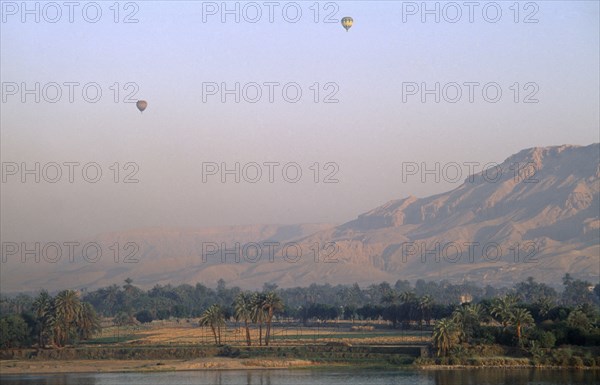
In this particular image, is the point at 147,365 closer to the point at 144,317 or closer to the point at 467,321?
the point at 467,321

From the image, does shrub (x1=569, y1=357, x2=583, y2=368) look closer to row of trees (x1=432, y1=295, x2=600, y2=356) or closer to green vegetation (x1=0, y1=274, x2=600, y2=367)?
green vegetation (x1=0, y1=274, x2=600, y2=367)

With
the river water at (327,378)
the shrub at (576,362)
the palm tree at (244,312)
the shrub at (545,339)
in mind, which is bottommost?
the river water at (327,378)

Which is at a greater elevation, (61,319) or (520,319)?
(61,319)

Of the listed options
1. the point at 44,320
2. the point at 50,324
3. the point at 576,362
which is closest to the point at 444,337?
the point at 576,362

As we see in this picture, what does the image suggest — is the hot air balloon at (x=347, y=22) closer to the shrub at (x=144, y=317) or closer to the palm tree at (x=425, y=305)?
the palm tree at (x=425, y=305)

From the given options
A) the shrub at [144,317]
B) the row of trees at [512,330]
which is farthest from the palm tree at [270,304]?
the shrub at [144,317]

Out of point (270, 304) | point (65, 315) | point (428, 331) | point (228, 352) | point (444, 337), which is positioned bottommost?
point (228, 352)

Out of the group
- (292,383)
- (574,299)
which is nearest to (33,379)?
(292,383)
